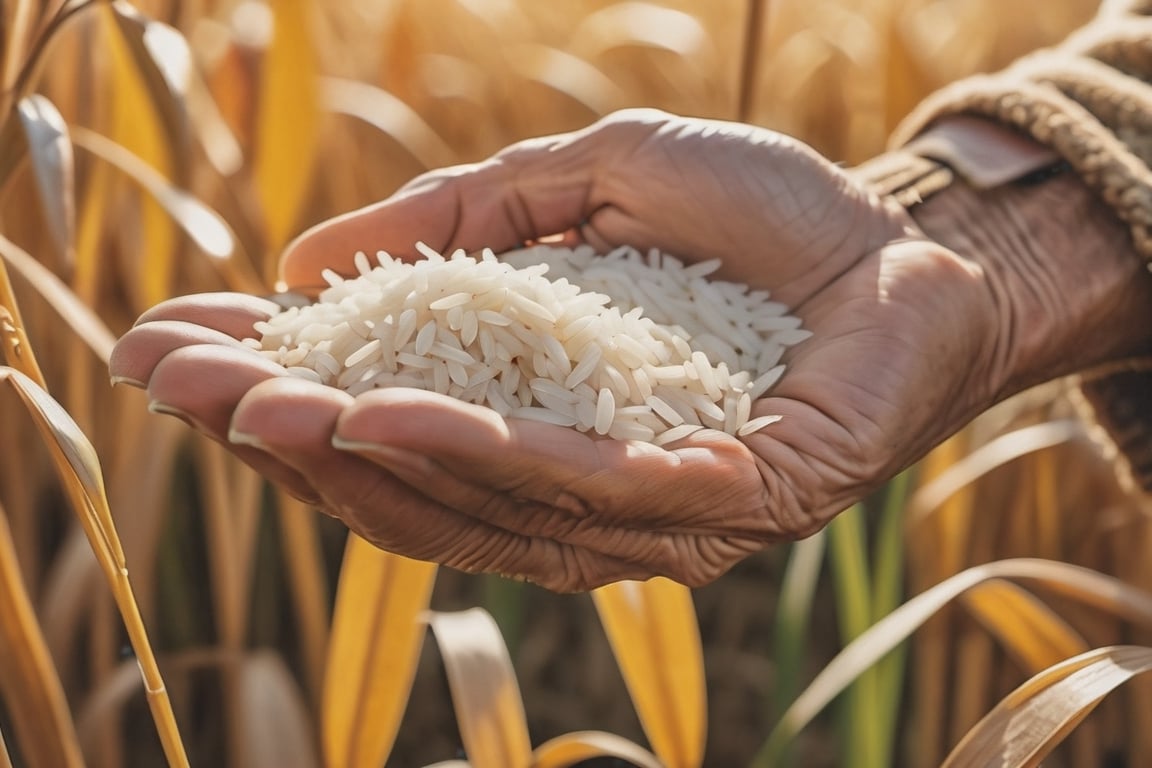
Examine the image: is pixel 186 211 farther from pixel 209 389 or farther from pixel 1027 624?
pixel 1027 624

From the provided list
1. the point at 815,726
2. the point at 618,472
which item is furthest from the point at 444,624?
the point at 815,726

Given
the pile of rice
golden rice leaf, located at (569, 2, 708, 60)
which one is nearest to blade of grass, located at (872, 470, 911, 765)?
the pile of rice

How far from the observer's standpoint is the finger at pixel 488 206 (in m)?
0.77

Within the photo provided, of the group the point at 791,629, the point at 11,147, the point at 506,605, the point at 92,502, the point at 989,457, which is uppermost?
the point at 11,147

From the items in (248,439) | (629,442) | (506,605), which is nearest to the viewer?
(248,439)

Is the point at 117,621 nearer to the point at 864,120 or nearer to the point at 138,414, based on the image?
the point at 138,414

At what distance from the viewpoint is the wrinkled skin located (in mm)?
526

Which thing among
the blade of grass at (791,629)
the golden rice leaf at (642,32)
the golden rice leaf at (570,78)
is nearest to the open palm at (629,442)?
the blade of grass at (791,629)

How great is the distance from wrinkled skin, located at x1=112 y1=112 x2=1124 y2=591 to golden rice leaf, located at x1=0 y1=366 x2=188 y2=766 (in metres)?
0.04

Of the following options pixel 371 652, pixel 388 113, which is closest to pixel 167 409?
pixel 371 652

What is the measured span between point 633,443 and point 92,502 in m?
0.26

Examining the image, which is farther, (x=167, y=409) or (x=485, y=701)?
(x=485, y=701)

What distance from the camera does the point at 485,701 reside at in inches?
28.7

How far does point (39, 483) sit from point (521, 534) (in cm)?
71
